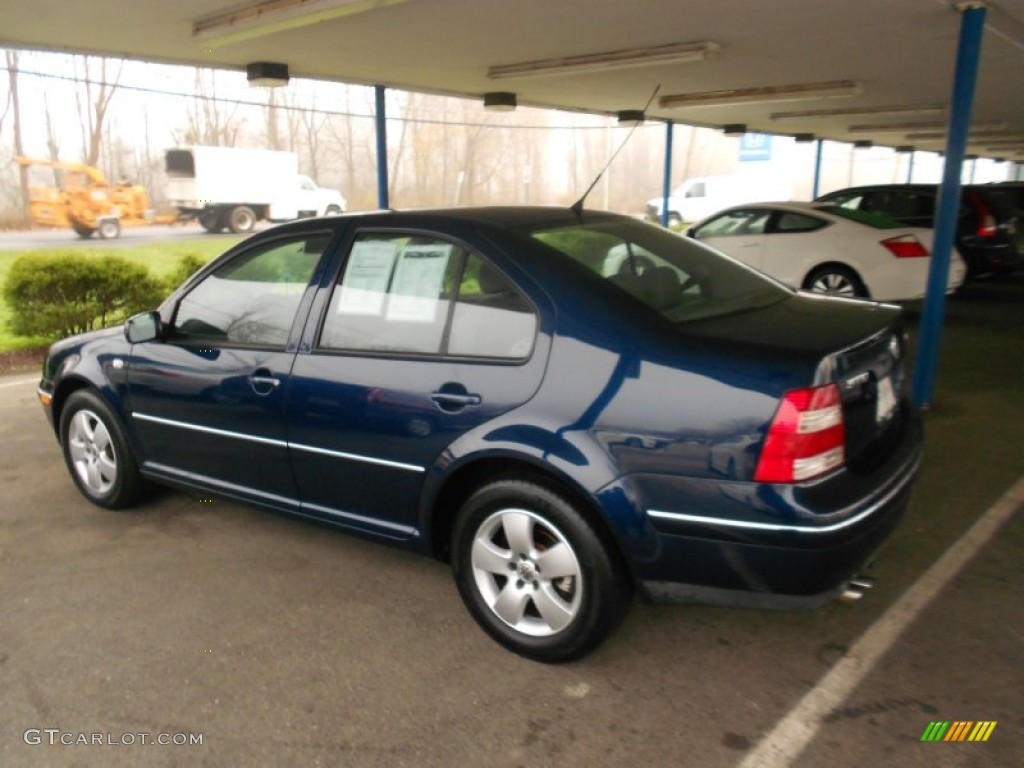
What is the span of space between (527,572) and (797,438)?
1040 millimetres

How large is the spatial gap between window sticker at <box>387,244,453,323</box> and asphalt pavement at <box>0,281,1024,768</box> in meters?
1.20

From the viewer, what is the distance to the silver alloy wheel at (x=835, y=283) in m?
9.07

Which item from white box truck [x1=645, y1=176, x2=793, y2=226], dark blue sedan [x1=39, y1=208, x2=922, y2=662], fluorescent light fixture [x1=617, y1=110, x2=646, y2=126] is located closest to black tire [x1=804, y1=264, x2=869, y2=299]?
fluorescent light fixture [x1=617, y1=110, x2=646, y2=126]

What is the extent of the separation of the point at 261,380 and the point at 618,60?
519 cm

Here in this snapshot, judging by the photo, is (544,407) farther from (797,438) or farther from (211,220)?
(211,220)

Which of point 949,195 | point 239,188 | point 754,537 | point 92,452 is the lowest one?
point 92,452

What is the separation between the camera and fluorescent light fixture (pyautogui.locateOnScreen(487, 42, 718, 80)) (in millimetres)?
6707

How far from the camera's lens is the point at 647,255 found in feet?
10.6

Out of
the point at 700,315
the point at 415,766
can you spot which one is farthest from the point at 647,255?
the point at 415,766

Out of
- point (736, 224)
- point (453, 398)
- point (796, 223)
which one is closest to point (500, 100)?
point (736, 224)

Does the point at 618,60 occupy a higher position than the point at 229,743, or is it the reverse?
the point at 618,60

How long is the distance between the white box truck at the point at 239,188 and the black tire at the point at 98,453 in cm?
752

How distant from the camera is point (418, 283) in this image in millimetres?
3076

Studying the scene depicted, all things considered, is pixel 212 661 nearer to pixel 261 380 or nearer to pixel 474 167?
pixel 261 380
